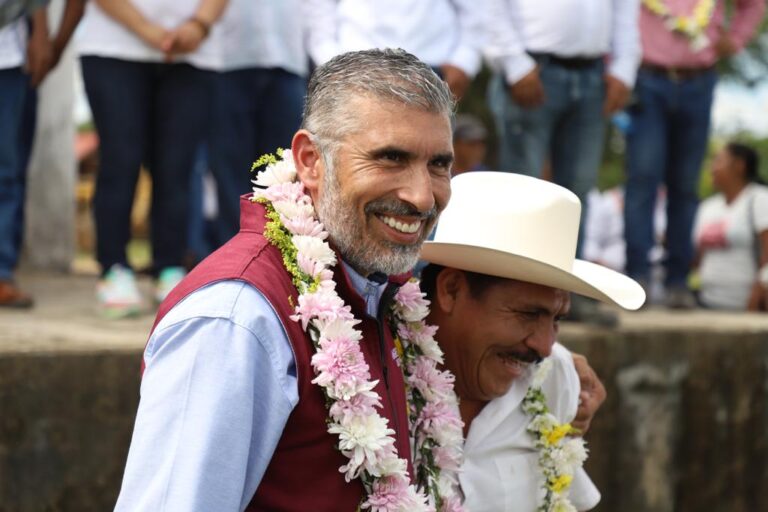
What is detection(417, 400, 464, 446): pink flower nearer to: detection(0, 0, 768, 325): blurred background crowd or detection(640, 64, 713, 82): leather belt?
detection(0, 0, 768, 325): blurred background crowd

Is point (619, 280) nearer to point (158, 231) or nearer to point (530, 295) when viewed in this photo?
point (530, 295)

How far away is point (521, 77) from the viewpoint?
6281mm

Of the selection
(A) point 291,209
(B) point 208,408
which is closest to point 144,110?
(A) point 291,209

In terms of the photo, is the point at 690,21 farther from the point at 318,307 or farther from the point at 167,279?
the point at 318,307

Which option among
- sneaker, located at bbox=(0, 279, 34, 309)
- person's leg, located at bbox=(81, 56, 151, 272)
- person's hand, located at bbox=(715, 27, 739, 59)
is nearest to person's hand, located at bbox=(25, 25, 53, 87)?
person's leg, located at bbox=(81, 56, 151, 272)

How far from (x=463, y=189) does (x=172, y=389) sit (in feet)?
6.07

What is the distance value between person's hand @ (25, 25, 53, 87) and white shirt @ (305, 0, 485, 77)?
4.19 feet

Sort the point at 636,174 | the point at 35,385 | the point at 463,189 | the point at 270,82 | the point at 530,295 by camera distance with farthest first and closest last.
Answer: the point at 636,174 < the point at 270,82 < the point at 35,385 < the point at 463,189 < the point at 530,295

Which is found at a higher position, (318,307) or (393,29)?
(318,307)

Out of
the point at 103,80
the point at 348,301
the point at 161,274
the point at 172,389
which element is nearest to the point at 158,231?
the point at 161,274

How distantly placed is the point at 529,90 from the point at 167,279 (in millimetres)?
2106

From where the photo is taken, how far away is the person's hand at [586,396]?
4133mm

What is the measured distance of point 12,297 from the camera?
5.59 meters

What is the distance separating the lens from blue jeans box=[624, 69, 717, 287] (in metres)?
7.43
